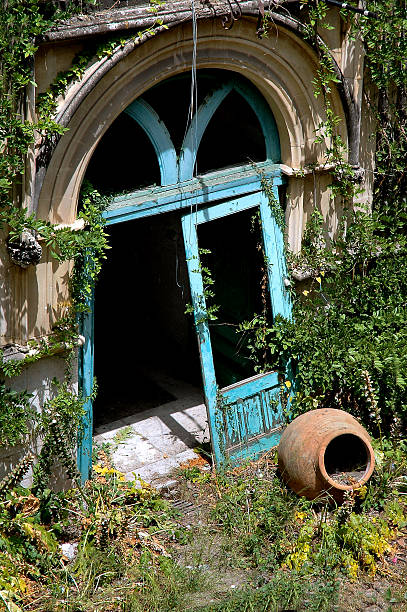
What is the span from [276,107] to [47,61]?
89.5 inches

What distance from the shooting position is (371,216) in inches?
297

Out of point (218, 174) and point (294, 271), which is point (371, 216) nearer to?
point (294, 271)

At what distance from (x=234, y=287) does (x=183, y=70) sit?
2.36 metres

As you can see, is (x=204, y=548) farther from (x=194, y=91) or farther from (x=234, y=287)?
(x=194, y=91)

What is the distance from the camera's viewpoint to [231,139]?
7.22m

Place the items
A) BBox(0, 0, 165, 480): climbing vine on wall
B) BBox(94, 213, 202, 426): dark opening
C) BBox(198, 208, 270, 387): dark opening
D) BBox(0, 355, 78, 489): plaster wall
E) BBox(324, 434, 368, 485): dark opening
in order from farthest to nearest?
BBox(94, 213, 202, 426): dark opening, BBox(198, 208, 270, 387): dark opening, BBox(324, 434, 368, 485): dark opening, BBox(0, 355, 78, 489): plaster wall, BBox(0, 0, 165, 480): climbing vine on wall

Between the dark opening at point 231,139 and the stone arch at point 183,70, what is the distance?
279 mm

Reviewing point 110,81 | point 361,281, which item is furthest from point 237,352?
point 110,81

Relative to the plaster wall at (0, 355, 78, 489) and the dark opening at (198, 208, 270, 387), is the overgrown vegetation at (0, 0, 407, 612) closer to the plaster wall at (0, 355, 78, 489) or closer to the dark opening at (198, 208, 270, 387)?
the plaster wall at (0, 355, 78, 489)

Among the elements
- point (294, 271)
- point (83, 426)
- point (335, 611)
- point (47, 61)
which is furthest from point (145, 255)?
point (335, 611)

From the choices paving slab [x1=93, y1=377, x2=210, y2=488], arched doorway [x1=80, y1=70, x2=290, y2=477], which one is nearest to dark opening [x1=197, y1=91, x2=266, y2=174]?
arched doorway [x1=80, y1=70, x2=290, y2=477]

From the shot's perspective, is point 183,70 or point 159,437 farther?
point 159,437

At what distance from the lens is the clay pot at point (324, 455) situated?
613cm

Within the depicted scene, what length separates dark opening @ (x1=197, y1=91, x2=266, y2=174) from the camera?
7.07 meters
